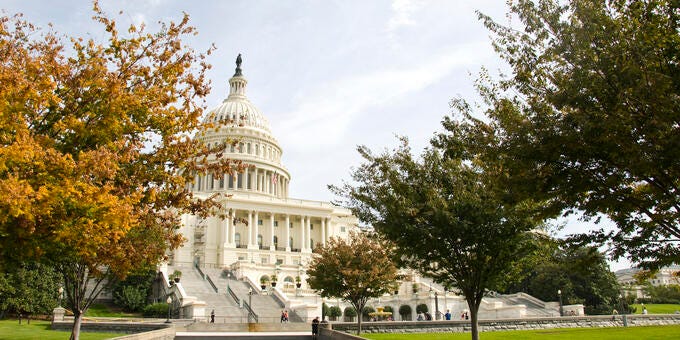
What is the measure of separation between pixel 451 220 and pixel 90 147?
1016 centimetres

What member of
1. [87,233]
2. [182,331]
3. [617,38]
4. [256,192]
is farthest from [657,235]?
[256,192]

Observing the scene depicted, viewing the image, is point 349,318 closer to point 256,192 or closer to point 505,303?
point 505,303

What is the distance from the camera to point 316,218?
97.6 meters

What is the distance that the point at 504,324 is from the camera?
35.8 m

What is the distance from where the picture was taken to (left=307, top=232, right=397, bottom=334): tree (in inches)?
1373

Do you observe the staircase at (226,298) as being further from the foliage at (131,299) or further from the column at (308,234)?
the column at (308,234)

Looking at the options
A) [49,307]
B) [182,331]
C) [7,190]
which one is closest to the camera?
[7,190]

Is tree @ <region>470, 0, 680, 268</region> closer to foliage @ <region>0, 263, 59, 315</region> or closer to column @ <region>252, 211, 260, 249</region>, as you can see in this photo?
foliage @ <region>0, 263, 59, 315</region>

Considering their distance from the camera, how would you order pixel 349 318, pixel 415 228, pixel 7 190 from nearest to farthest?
pixel 7 190 → pixel 415 228 → pixel 349 318

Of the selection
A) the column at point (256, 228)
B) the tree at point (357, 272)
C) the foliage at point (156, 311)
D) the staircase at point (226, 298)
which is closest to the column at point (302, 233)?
the column at point (256, 228)

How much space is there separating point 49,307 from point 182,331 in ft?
59.0

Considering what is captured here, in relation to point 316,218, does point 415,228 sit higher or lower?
lower

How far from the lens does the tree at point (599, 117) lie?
855 centimetres

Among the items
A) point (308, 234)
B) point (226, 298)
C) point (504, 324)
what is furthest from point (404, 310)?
point (308, 234)
